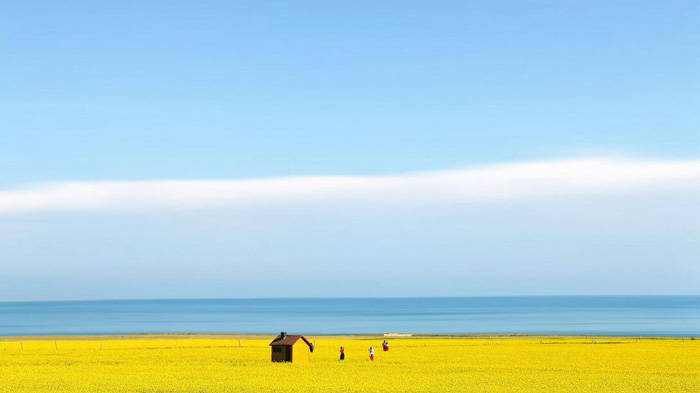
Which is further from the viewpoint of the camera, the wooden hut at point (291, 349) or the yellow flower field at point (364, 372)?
the wooden hut at point (291, 349)

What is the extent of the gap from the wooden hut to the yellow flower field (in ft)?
3.62

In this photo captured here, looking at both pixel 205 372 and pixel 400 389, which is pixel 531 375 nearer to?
pixel 400 389

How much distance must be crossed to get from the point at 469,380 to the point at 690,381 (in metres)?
12.8

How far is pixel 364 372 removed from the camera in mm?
56281

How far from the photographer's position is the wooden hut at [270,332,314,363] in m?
64.3

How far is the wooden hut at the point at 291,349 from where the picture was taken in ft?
211

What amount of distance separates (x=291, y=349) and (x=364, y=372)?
31.6ft

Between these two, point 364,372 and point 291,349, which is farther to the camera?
point 291,349

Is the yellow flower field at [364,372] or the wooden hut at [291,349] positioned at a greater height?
the wooden hut at [291,349]

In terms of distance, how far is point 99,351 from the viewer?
8456 centimetres

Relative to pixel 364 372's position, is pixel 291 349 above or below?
above

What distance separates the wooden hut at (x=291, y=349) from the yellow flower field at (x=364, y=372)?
3.62 feet

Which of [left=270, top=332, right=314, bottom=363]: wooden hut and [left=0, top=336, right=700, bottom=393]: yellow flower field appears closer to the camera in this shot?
[left=0, top=336, right=700, bottom=393]: yellow flower field

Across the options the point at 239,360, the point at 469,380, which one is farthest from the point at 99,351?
the point at 469,380
